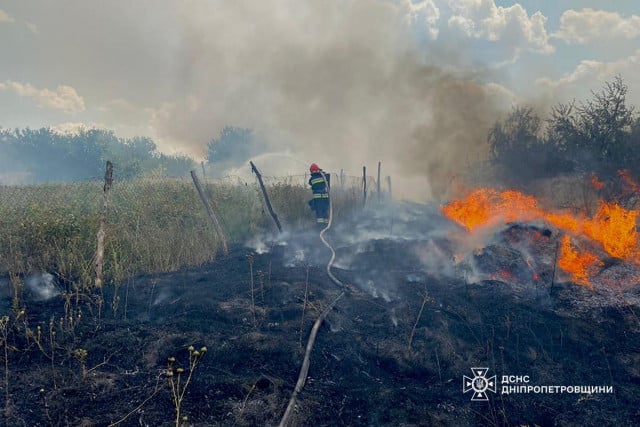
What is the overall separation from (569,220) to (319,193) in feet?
25.9

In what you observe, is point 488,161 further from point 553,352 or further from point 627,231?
point 553,352

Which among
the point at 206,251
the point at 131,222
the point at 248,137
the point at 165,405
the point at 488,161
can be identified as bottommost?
the point at 165,405

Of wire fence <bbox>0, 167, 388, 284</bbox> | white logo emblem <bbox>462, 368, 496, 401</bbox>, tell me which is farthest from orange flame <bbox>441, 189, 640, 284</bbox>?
wire fence <bbox>0, 167, 388, 284</bbox>

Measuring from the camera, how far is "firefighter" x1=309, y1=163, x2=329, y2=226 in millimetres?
12887

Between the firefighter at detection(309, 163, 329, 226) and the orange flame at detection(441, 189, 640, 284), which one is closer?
the orange flame at detection(441, 189, 640, 284)

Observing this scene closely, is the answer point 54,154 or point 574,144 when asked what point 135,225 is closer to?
point 574,144

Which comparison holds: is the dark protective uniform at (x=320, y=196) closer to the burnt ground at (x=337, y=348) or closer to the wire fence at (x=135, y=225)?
the wire fence at (x=135, y=225)

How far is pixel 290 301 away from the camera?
723 cm

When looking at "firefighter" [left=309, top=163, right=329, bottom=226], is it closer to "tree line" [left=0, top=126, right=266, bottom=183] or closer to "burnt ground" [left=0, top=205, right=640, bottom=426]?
"burnt ground" [left=0, top=205, right=640, bottom=426]

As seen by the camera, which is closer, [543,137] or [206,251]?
[206,251]

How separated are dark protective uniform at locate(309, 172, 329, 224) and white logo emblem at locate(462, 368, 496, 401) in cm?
856

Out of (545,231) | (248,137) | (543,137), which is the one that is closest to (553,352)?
(545,231)

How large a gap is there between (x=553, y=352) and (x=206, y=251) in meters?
A: 8.19

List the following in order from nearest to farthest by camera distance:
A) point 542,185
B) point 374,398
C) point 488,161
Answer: point 374,398 < point 542,185 < point 488,161
